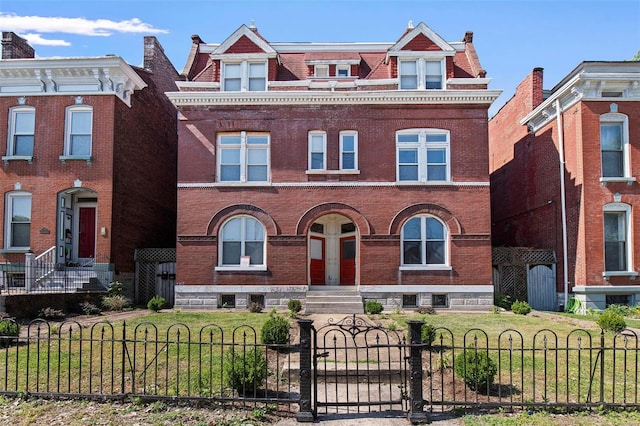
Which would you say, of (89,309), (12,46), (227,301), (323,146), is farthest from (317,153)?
(12,46)

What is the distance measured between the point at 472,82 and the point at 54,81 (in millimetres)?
16518

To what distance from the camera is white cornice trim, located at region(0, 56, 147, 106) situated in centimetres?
1894

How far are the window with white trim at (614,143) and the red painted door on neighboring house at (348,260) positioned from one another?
9980 mm

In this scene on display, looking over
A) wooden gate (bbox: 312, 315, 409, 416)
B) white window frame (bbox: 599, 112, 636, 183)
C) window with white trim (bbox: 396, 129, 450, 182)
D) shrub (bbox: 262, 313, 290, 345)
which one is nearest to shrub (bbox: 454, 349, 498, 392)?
wooden gate (bbox: 312, 315, 409, 416)

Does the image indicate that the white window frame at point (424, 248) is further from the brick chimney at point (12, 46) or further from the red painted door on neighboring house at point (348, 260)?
the brick chimney at point (12, 46)

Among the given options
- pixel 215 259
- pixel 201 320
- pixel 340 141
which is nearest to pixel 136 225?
pixel 215 259

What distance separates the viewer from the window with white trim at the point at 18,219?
1912 centimetres

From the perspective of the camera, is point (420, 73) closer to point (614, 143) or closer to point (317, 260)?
point (614, 143)

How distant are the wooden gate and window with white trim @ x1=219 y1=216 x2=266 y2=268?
9.44 m

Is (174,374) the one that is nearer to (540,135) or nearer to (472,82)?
(472,82)

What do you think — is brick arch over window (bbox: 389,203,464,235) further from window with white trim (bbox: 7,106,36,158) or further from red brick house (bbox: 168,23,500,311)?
window with white trim (bbox: 7,106,36,158)

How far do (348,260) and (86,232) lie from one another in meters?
11.1

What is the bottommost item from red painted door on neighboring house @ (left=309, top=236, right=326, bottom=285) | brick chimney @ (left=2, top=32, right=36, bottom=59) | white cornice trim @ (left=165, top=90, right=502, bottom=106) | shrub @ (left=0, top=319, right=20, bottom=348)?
shrub @ (left=0, top=319, right=20, bottom=348)

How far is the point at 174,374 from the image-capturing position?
28.4 feet
